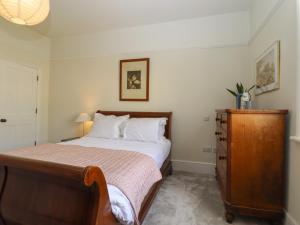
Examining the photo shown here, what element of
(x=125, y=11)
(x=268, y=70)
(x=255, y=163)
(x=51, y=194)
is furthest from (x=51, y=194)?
(x=125, y=11)

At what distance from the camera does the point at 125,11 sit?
3.08 metres

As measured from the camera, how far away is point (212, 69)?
318cm

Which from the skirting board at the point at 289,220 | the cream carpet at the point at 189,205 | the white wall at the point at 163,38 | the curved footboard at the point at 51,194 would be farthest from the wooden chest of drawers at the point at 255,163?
the white wall at the point at 163,38

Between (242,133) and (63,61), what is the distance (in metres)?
4.04

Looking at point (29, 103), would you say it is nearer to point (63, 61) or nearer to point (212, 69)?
point (63, 61)

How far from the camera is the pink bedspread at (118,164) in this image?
1.36 m

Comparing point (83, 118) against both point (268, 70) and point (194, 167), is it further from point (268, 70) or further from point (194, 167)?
point (268, 70)

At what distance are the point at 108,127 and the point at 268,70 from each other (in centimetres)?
245

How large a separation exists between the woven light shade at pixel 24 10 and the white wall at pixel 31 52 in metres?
2.27

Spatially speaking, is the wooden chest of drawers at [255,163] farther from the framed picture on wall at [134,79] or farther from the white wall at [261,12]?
the framed picture on wall at [134,79]

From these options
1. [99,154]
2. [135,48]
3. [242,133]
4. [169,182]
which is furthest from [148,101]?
[242,133]

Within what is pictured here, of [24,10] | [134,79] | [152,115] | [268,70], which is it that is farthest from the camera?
[134,79]

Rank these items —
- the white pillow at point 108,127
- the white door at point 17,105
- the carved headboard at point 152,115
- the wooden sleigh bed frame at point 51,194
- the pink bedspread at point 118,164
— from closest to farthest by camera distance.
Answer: the wooden sleigh bed frame at point 51,194, the pink bedspread at point 118,164, the white pillow at point 108,127, the carved headboard at point 152,115, the white door at point 17,105

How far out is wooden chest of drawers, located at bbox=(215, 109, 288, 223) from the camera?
1729 millimetres
